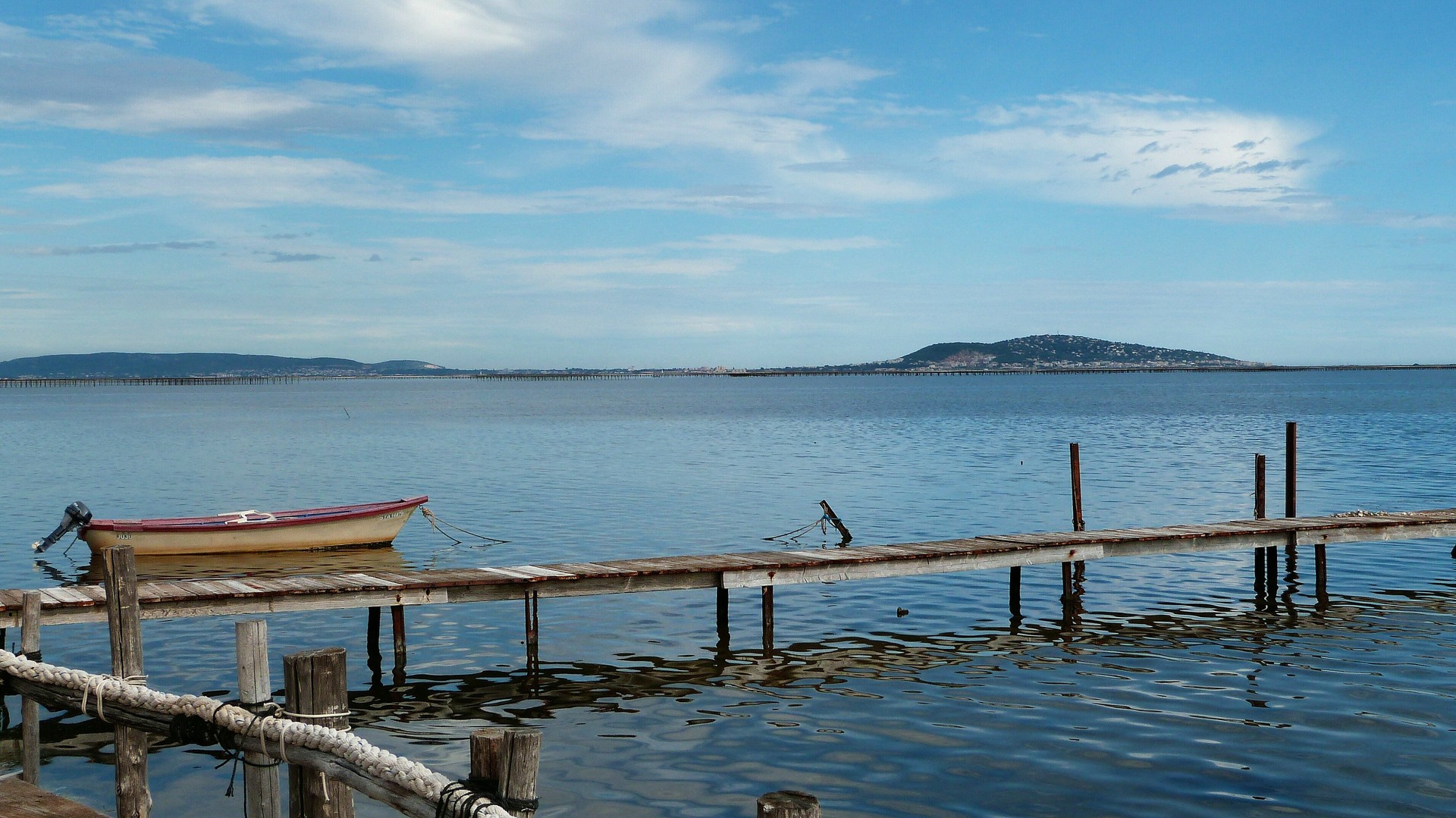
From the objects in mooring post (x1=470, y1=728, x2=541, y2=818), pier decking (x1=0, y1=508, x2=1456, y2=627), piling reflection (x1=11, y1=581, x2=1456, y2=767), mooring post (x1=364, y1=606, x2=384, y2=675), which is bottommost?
piling reflection (x1=11, y1=581, x2=1456, y2=767)

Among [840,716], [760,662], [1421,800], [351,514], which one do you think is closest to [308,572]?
[351,514]

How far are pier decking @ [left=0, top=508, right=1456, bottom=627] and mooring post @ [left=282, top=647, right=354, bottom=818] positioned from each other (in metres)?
7.86

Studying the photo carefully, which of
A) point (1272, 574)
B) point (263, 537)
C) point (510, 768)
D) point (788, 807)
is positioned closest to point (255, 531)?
point (263, 537)

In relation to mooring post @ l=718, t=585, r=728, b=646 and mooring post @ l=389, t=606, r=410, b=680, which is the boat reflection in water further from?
mooring post @ l=718, t=585, r=728, b=646

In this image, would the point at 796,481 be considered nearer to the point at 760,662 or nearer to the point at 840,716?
the point at 760,662

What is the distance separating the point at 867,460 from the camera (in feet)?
175

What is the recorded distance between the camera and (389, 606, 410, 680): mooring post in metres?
16.3

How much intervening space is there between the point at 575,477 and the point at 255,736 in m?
38.8

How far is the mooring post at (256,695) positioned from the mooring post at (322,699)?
0.60 m

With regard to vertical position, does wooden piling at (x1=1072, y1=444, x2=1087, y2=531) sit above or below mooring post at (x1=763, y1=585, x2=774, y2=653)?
above

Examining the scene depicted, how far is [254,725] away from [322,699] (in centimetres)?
70

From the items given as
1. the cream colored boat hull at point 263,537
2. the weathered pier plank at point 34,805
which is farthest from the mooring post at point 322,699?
the cream colored boat hull at point 263,537

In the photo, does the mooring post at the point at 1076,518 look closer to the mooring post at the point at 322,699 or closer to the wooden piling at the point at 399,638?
the wooden piling at the point at 399,638

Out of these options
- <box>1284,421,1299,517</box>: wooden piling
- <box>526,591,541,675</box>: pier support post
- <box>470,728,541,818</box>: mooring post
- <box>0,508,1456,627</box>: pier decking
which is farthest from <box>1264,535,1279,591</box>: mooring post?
<box>470,728,541,818</box>: mooring post
